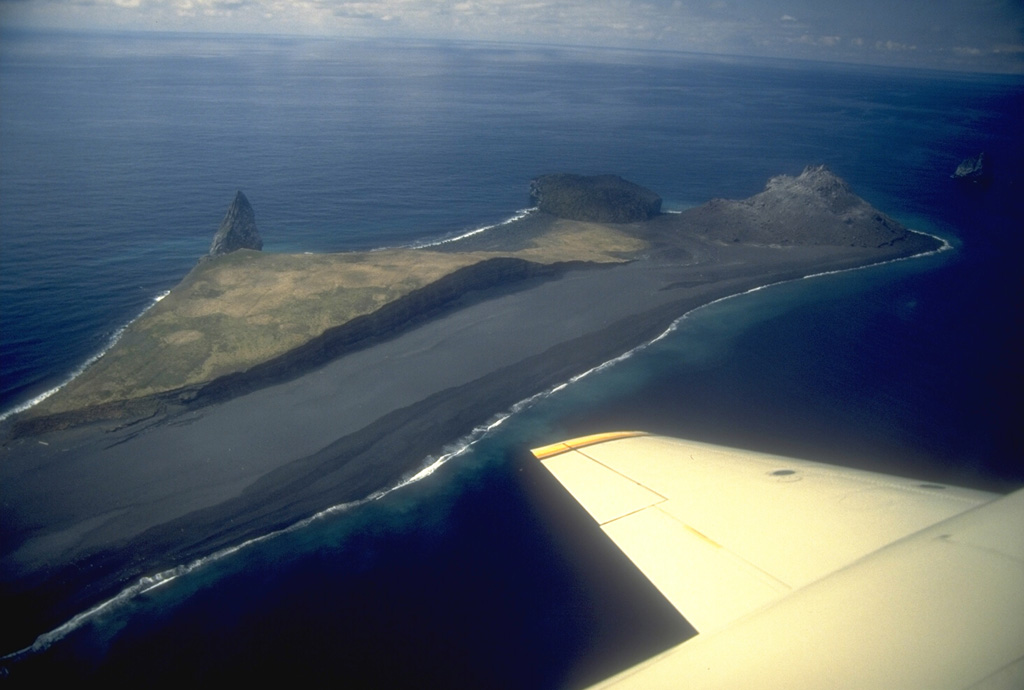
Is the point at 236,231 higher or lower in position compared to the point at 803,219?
lower

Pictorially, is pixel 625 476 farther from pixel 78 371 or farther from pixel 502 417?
pixel 78 371

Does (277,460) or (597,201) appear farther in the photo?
(597,201)

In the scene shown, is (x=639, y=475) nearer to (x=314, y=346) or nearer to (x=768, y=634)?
(x=768, y=634)

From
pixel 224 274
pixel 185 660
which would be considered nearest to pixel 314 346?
pixel 224 274

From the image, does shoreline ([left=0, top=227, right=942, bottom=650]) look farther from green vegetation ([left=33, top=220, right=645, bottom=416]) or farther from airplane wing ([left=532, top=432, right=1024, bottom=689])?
airplane wing ([left=532, top=432, right=1024, bottom=689])

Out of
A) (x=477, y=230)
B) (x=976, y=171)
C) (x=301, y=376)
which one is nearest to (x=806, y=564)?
(x=301, y=376)

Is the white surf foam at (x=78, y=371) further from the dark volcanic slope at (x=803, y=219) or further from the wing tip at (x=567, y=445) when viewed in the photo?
the dark volcanic slope at (x=803, y=219)
